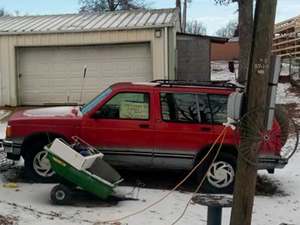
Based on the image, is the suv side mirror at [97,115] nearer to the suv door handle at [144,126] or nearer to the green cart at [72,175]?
the suv door handle at [144,126]

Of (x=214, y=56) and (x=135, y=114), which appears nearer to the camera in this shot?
(x=135, y=114)

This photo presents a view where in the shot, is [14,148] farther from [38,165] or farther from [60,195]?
[60,195]

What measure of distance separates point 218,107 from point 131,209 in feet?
7.85

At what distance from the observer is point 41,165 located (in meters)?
9.55

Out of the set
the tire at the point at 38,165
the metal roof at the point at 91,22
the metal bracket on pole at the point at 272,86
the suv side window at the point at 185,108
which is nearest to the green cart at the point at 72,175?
the tire at the point at 38,165

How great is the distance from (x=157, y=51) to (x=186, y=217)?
40.1ft

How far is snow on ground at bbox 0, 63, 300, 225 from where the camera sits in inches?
294

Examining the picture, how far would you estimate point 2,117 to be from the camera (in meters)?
18.9

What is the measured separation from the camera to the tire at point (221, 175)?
30.8ft

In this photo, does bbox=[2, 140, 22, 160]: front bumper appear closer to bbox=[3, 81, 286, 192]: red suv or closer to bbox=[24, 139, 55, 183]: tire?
bbox=[3, 81, 286, 192]: red suv

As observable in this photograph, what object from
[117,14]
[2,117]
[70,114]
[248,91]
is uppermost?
[117,14]

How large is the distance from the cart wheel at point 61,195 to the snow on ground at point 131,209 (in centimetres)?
13

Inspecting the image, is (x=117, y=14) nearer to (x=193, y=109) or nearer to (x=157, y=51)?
(x=157, y=51)

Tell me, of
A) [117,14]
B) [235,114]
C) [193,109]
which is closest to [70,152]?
[193,109]
